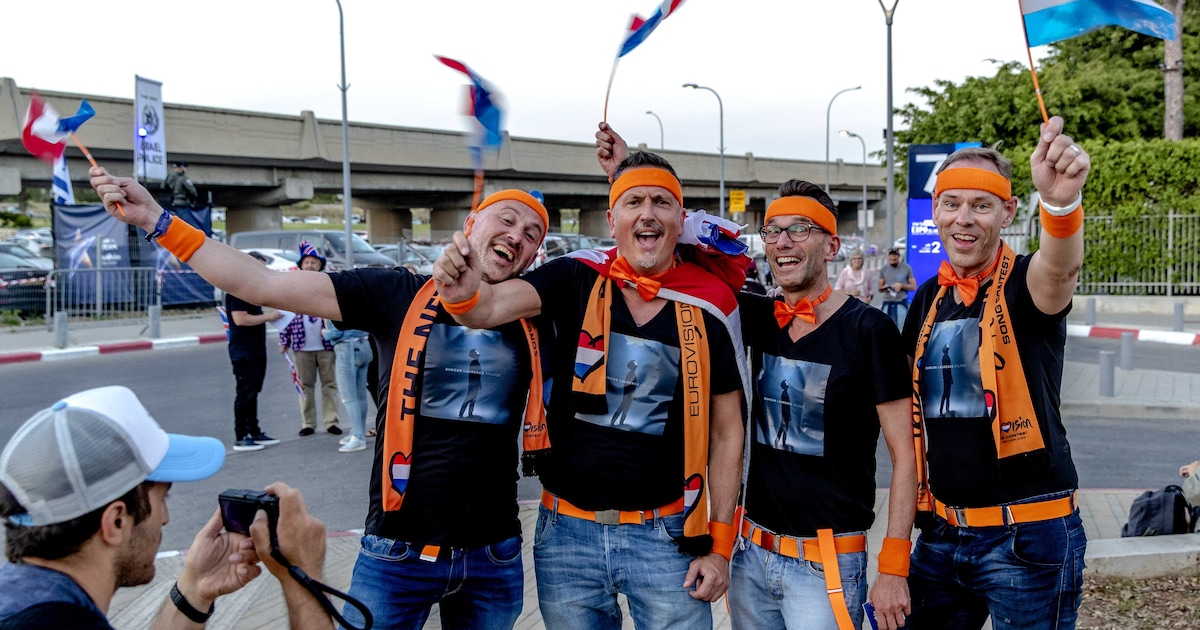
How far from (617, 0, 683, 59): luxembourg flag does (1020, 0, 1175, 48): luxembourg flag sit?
1.11m

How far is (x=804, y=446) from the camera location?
10.00ft

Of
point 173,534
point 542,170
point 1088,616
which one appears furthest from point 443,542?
point 542,170

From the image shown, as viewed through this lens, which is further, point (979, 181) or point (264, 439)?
point (264, 439)

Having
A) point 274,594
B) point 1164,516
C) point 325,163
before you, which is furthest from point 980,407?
point 325,163

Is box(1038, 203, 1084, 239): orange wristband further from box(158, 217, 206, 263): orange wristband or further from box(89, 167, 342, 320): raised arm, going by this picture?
box(158, 217, 206, 263): orange wristband

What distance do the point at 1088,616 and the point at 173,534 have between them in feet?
18.0

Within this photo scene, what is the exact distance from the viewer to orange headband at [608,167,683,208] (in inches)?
124

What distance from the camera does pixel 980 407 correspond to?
117 inches

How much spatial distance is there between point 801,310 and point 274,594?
3.47m

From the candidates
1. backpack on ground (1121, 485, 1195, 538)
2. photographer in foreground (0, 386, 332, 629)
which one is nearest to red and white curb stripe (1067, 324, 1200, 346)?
backpack on ground (1121, 485, 1195, 538)

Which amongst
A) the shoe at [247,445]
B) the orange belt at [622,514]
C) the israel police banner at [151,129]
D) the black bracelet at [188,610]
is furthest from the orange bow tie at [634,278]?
the israel police banner at [151,129]

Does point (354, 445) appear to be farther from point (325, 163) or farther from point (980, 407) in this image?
point (325, 163)

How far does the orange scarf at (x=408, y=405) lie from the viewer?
2904 millimetres

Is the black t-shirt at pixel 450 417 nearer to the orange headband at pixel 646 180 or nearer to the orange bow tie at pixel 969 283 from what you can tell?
the orange headband at pixel 646 180
